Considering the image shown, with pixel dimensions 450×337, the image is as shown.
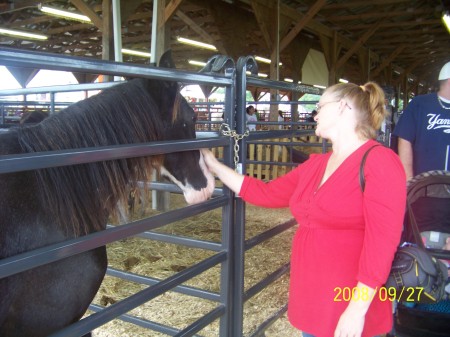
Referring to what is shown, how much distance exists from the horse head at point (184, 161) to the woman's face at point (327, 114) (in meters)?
0.58

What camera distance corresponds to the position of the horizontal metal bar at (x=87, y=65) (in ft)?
3.02

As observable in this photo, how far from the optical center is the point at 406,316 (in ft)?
5.88

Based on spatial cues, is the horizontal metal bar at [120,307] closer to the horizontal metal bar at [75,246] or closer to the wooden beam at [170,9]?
the horizontal metal bar at [75,246]

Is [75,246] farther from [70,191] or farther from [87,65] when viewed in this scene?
[87,65]

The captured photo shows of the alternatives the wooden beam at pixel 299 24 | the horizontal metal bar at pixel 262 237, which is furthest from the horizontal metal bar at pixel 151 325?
the wooden beam at pixel 299 24

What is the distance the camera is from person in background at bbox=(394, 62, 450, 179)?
245cm

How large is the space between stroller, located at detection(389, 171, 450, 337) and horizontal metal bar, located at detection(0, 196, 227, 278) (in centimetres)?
107

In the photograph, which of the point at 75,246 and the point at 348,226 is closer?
the point at 75,246

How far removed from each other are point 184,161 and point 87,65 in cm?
75

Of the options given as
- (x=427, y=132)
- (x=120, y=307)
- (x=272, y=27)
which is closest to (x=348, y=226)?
(x=120, y=307)

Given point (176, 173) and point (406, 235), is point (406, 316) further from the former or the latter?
point (176, 173)

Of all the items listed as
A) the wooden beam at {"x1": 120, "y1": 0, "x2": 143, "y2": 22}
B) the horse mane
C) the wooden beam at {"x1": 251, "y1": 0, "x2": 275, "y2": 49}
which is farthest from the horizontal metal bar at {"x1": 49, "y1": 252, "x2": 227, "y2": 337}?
the wooden beam at {"x1": 251, "y1": 0, "x2": 275, "y2": 49}

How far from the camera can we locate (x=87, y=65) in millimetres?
1122

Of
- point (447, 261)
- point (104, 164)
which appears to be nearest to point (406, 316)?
point (447, 261)
